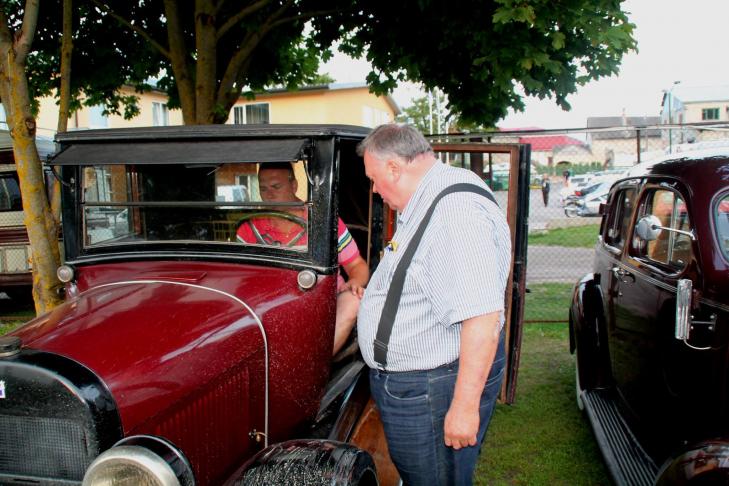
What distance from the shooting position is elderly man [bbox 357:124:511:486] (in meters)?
1.86

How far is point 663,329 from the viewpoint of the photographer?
295 centimetres

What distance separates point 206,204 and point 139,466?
1.37 metres

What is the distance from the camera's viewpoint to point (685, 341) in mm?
2592

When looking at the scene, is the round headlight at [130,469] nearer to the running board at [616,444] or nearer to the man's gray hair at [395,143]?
the man's gray hair at [395,143]

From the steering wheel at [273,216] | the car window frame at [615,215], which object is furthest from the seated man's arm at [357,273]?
the car window frame at [615,215]

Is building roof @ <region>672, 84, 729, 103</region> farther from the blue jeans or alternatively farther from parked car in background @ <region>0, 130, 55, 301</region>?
the blue jeans

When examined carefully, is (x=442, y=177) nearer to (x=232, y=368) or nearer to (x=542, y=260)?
(x=232, y=368)

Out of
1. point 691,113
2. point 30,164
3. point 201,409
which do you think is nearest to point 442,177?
point 201,409

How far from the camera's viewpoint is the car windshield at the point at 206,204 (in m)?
2.69

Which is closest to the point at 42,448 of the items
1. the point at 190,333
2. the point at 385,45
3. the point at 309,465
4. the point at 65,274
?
the point at 190,333

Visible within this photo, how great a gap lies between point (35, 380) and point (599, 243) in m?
3.91

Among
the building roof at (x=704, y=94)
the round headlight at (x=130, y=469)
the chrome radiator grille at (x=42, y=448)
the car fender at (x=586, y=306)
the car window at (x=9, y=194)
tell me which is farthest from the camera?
the building roof at (x=704, y=94)

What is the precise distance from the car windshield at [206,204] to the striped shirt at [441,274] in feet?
2.15

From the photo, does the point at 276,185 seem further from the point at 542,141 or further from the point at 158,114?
the point at 158,114
